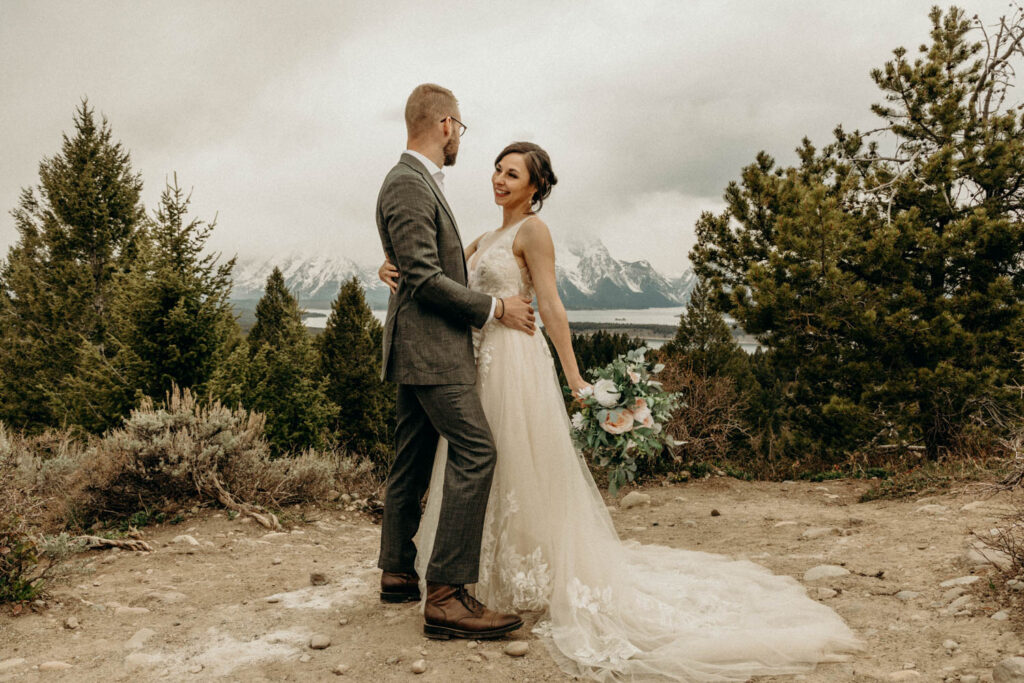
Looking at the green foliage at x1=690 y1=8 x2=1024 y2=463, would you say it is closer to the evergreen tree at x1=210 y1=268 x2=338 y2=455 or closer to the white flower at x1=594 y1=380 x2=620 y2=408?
the white flower at x1=594 y1=380 x2=620 y2=408

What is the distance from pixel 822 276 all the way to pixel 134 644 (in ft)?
38.3

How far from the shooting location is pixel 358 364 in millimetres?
21094

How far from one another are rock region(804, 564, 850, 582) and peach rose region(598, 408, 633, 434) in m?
1.66

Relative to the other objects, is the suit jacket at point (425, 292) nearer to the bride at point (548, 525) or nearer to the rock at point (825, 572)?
the bride at point (548, 525)

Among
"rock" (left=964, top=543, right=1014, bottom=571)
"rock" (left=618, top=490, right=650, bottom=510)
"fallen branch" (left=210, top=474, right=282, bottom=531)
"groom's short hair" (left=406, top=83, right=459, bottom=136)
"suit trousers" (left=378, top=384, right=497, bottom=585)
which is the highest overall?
"groom's short hair" (left=406, top=83, right=459, bottom=136)

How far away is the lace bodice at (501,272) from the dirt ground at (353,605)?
1693 millimetres

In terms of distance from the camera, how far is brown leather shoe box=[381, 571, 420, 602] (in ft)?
11.6

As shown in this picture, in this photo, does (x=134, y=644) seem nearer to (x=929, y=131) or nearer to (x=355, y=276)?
(x=929, y=131)

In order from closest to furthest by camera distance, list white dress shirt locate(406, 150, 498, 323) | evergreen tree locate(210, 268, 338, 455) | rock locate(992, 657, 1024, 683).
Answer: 1. rock locate(992, 657, 1024, 683)
2. white dress shirt locate(406, 150, 498, 323)
3. evergreen tree locate(210, 268, 338, 455)

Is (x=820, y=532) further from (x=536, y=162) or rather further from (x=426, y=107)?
(x=426, y=107)

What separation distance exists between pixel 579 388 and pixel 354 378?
1824 cm

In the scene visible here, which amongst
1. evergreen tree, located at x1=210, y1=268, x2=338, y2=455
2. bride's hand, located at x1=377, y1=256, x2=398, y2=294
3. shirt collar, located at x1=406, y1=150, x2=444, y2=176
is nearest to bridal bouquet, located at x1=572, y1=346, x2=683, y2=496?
bride's hand, located at x1=377, y1=256, x2=398, y2=294

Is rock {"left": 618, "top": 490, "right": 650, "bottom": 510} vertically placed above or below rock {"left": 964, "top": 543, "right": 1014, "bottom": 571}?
below

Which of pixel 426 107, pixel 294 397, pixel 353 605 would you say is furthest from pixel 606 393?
pixel 294 397
